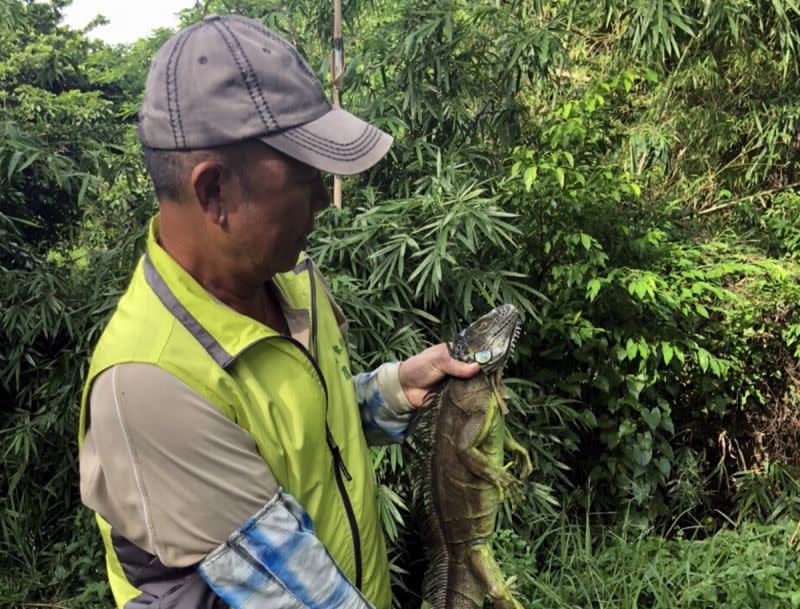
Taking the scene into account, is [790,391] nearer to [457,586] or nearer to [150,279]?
[457,586]

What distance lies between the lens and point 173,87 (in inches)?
38.4

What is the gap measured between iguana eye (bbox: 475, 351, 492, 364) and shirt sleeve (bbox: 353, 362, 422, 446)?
19 centimetres

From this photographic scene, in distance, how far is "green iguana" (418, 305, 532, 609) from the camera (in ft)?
5.51

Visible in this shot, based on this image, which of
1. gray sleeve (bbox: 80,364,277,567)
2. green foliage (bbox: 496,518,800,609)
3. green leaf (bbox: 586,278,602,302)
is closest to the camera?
gray sleeve (bbox: 80,364,277,567)

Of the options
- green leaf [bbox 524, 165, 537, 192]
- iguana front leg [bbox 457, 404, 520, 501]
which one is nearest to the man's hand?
iguana front leg [bbox 457, 404, 520, 501]

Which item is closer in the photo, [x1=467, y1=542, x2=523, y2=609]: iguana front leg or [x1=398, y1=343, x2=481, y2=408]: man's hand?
[x1=398, y1=343, x2=481, y2=408]: man's hand

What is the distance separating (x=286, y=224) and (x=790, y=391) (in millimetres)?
4392

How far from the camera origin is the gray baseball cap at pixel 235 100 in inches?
37.6

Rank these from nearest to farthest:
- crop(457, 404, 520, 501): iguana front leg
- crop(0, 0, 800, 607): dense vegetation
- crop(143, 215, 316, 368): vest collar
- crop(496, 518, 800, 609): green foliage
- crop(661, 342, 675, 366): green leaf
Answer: crop(143, 215, 316, 368): vest collar → crop(457, 404, 520, 501): iguana front leg → crop(496, 518, 800, 609): green foliage → crop(0, 0, 800, 607): dense vegetation → crop(661, 342, 675, 366): green leaf

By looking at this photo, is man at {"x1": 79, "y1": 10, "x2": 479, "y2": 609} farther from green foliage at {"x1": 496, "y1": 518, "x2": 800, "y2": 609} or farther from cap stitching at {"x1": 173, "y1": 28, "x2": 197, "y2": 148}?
green foliage at {"x1": 496, "y1": 518, "x2": 800, "y2": 609}

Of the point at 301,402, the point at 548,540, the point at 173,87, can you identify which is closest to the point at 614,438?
the point at 548,540

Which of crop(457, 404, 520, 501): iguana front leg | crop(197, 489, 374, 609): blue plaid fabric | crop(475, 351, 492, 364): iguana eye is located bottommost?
crop(457, 404, 520, 501): iguana front leg

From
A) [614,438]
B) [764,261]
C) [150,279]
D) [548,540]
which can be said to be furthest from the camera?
[764,261]

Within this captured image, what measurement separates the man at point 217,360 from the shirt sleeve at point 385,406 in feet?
1.43
